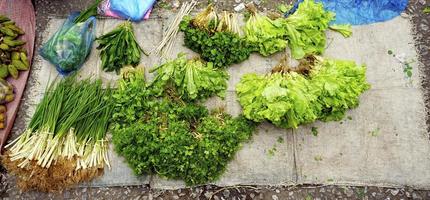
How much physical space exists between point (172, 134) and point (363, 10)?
2.78m

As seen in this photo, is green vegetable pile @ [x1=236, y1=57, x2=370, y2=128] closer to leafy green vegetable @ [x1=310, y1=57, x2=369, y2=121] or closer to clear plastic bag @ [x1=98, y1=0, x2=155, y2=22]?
leafy green vegetable @ [x1=310, y1=57, x2=369, y2=121]

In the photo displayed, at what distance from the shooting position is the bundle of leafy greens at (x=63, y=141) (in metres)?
4.46

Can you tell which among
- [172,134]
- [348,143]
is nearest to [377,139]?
[348,143]

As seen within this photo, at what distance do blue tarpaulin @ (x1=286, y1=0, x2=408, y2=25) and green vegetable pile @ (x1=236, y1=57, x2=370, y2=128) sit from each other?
0.83 m

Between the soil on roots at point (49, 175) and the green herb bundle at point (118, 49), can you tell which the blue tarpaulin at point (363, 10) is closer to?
the green herb bundle at point (118, 49)

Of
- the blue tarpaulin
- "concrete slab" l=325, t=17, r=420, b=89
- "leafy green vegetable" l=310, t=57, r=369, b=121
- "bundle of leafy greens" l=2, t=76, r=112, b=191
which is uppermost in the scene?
the blue tarpaulin

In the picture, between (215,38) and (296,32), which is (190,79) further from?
(296,32)

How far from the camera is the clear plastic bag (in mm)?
5402

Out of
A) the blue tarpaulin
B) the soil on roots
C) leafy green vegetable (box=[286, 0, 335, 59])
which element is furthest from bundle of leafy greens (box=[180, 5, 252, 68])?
the soil on roots

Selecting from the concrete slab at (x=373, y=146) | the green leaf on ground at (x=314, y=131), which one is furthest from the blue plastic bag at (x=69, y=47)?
the green leaf on ground at (x=314, y=131)

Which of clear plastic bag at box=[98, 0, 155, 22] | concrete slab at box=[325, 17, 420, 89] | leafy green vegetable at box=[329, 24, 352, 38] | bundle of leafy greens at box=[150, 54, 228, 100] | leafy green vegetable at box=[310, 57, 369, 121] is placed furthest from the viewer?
clear plastic bag at box=[98, 0, 155, 22]

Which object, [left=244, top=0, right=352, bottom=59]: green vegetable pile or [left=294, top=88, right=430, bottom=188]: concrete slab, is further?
[left=244, top=0, right=352, bottom=59]: green vegetable pile

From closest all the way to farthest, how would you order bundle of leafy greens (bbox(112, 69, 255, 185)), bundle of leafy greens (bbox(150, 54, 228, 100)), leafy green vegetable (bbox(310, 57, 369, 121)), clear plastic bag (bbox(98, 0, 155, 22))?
bundle of leafy greens (bbox(112, 69, 255, 185)) → leafy green vegetable (bbox(310, 57, 369, 121)) → bundle of leafy greens (bbox(150, 54, 228, 100)) → clear plastic bag (bbox(98, 0, 155, 22))

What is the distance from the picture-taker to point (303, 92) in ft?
15.0
